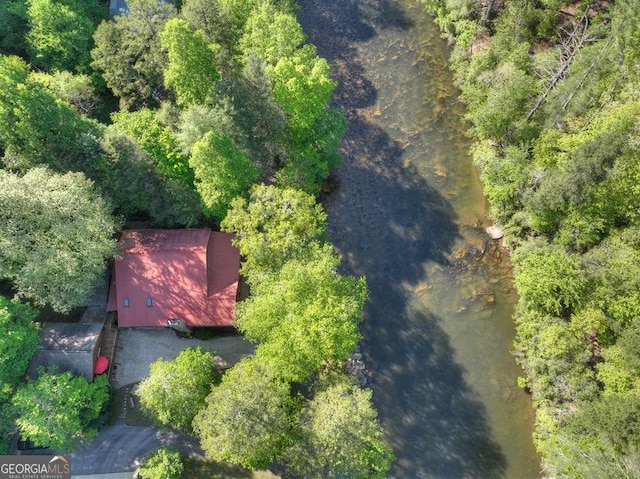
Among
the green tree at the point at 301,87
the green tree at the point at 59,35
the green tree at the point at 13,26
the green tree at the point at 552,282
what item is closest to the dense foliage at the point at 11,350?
the green tree at the point at 59,35

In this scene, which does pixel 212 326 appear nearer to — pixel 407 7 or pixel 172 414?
pixel 172 414

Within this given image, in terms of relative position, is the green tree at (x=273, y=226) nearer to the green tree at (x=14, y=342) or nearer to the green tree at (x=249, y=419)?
the green tree at (x=249, y=419)

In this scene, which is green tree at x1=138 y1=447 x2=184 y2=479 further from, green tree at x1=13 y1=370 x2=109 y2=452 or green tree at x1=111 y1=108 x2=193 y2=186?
green tree at x1=111 y1=108 x2=193 y2=186

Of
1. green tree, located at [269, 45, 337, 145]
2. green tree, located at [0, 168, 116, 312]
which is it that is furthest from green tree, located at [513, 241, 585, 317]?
green tree, located at [0, 168, 116, 312]

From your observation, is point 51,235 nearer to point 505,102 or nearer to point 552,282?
point 552,282

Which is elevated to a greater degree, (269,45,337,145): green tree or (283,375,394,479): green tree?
(269,45,337,145): green tree

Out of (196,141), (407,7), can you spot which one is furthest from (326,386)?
(407,7)
